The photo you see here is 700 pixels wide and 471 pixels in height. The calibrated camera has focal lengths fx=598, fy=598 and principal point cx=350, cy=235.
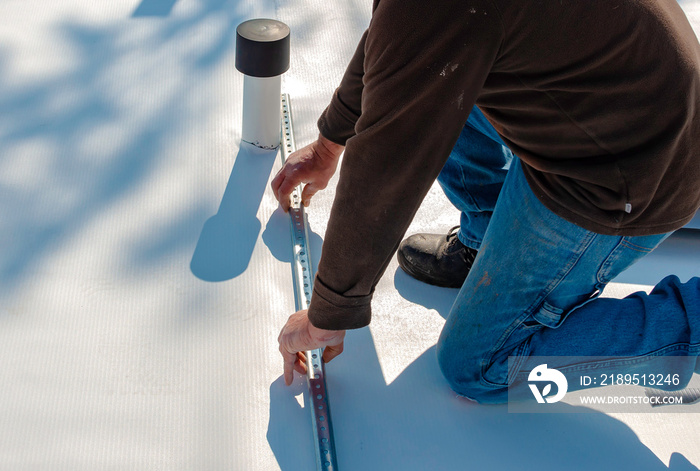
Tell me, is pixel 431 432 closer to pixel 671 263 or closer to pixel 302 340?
pixel 302 340

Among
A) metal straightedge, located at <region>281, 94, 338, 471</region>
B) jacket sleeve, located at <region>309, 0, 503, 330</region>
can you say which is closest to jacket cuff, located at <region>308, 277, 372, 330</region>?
jacket sleeve, located at <region>309, 0, 503, 330</region>

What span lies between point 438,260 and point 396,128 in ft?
2.43

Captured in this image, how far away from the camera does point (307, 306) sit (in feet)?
4.43

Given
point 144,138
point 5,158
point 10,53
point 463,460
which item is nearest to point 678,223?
point 463,460

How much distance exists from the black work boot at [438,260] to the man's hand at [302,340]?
39 centimetres

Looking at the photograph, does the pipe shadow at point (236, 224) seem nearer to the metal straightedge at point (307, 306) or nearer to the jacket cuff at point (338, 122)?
the metal straightedge at point (307, 306)

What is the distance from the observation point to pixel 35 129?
5.40ft

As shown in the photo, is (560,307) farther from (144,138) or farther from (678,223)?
(144,138)

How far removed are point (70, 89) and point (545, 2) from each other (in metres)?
1.50

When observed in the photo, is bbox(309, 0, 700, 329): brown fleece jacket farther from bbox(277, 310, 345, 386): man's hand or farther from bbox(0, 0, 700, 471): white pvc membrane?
bbox(0, 0, 700, 471): white pvc membrane

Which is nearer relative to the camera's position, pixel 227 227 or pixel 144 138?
pixel 227 227

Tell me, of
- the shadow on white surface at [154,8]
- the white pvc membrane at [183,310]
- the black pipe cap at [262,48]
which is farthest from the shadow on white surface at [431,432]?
the shadow on white surface at [154,8]

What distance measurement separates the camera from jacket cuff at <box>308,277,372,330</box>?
923mm

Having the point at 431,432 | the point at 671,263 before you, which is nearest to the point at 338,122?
the point at 431,432
